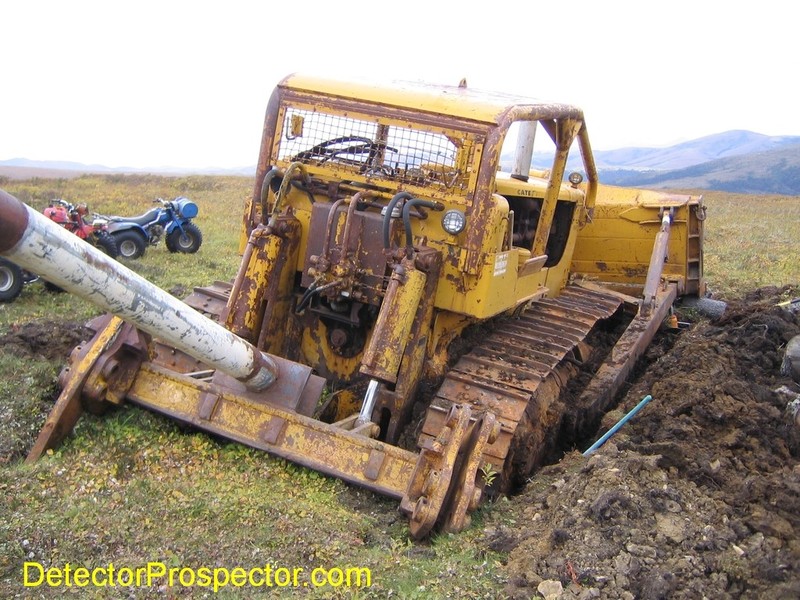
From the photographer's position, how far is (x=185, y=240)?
1405 cm

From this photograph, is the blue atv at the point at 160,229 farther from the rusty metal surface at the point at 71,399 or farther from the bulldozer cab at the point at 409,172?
the rusty metal surface at the point at 71,399

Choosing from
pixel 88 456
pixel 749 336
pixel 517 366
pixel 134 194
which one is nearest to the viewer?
pixel 88 456

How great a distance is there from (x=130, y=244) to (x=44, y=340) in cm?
616

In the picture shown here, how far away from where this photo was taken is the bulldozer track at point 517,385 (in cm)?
500

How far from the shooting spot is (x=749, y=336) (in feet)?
25.0

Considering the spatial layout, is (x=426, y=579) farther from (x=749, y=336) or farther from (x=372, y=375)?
(x=749, y=336)

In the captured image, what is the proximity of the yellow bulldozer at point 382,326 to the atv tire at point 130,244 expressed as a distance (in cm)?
706

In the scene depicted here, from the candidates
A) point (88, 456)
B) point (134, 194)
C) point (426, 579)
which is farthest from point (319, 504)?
point (134, 194)

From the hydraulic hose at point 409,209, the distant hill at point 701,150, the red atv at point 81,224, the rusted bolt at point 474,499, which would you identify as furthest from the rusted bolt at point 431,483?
the distant hill at point 701,150

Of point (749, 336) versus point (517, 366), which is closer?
point (517, 366)

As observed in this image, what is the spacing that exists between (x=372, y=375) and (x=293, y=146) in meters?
1.79

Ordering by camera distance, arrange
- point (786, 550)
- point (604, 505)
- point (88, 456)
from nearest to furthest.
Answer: point (786, 550) < point (604, 505) < point (88, 456)

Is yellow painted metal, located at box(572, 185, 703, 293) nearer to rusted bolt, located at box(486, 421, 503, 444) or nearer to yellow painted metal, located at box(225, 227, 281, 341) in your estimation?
yellow painted metal, located at box(225, 227, 281, 341)

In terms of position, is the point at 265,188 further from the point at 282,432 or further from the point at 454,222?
the point at 282,432
